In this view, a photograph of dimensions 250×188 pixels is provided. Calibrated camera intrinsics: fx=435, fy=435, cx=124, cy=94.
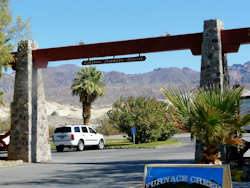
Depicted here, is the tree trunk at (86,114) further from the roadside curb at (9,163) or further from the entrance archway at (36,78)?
the roadside curb at (9,163)

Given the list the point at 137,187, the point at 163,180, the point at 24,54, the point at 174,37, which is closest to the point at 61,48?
the point at 24,54

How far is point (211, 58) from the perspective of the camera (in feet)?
56.6

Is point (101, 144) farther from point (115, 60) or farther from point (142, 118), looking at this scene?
point (115, 60)

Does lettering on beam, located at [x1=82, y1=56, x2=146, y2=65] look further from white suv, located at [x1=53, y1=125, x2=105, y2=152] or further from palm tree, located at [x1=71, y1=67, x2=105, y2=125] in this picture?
palm tree, located at [x1=71, y1=67, x2=105, y2=125]

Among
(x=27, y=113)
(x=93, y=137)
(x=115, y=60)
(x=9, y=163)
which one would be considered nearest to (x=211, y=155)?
(x=115, y=60)

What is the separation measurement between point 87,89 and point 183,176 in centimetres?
4350

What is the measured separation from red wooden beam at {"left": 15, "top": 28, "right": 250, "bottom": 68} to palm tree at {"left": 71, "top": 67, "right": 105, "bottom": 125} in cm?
2667

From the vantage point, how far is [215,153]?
31.9 ft

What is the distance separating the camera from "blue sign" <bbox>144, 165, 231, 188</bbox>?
5711mm

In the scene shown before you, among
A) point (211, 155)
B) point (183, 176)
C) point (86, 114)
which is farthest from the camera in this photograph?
point (86, 114)

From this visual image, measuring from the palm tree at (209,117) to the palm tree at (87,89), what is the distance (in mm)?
37583

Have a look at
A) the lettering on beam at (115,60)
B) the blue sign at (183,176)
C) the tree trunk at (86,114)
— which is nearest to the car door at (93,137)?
the tree trunk at (86,114)

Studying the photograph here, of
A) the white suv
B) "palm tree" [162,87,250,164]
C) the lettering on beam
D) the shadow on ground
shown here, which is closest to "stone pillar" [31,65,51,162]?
the lettering on beam

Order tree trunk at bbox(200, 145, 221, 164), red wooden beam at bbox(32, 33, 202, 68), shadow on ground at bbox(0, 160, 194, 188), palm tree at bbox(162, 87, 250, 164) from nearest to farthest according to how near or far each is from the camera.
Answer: tree trunk at bbox(200, 145, 221, 164) < palm tree at bbox(162, 87, 250, 164) < shadow on ground at bbox(0, 160, 194, 188) < red wooden beam at bbox(32, 33, 202, 68)
